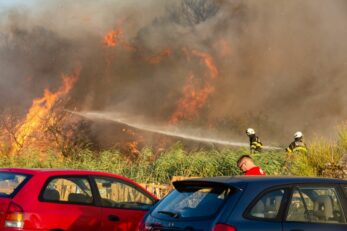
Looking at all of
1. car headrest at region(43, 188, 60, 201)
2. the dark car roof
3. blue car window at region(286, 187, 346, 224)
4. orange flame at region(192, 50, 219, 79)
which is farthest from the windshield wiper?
orange flame at region(192, 50, 219, 79)

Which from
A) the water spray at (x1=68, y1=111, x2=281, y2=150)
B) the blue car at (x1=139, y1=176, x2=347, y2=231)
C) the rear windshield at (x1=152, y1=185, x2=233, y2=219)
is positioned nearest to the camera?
the blue car at (x1=139, y1=176, x2=347, y2=231)

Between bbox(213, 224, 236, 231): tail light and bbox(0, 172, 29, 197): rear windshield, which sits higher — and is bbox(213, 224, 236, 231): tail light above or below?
below

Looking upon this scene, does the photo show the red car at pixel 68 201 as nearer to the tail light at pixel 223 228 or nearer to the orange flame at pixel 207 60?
the tail light at pixel 223 228

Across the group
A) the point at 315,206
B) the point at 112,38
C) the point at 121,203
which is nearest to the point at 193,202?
the point at 315,206

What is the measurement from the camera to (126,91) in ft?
101

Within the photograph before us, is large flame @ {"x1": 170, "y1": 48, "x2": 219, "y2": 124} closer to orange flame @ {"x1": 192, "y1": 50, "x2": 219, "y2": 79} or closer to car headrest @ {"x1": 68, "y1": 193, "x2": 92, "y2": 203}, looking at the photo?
orange flame @ {"x1": 192, "y1": 50, "x2": 219, "y2": 79}

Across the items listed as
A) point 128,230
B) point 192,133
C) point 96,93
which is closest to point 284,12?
point 192,133

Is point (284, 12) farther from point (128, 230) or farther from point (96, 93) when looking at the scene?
point (128, 230)

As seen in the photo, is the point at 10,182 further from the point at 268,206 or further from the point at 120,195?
the point at 268,206

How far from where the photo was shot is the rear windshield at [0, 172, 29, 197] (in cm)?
765

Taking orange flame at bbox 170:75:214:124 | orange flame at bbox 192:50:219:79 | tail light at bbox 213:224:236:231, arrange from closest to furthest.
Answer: tail light at bbox 213:224:236:231, orange flame at bbox 170:75:214:124, orange flame at bbox 192:50:219:79

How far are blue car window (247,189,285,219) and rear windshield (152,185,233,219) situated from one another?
252mm

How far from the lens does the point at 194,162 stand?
14.0 m

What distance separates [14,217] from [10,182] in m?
0.72
